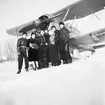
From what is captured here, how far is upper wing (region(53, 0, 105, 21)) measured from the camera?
189cm

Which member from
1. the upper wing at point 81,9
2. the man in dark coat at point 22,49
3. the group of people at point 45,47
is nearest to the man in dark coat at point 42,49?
the group of people at point 45,47

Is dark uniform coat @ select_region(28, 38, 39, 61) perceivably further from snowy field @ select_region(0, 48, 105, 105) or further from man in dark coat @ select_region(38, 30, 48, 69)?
snowy field @ select_region(0, 48, 105, 105)

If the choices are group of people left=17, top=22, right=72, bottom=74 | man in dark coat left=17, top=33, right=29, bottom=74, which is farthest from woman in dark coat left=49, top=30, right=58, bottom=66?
man in dark coat left=17, top=33, right=29, bottom=74

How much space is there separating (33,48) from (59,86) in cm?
43

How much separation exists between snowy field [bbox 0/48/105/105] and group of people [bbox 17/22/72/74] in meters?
0.12

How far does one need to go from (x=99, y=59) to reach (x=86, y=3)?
1.92 feet

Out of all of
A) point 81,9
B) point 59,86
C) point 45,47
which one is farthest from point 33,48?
point 81,9

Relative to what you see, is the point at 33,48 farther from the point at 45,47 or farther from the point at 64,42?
the point at 64,42

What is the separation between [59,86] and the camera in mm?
1709

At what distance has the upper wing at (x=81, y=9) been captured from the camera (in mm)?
1887

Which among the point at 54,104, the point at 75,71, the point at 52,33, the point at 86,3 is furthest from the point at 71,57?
the point at 86,3

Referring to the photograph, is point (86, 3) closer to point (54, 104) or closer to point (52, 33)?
point (52, 33)

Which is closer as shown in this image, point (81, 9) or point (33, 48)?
point (33, 48)

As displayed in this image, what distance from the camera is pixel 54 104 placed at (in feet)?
5.50
